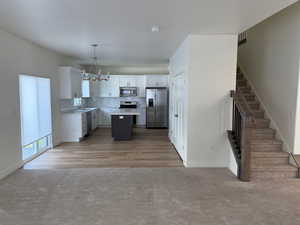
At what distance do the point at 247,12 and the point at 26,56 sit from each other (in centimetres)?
419

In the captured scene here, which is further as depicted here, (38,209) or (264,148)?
(264,148)

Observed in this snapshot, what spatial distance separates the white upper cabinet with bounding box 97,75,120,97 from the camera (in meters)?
8.61

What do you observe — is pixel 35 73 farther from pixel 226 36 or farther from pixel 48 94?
pixel 226 36

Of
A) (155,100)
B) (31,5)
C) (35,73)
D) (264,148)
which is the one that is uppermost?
(31,5)

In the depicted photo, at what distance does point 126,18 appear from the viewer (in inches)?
118

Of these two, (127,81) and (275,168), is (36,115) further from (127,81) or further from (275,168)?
(275,168)

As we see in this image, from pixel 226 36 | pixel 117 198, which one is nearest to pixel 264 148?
pixel 226 36

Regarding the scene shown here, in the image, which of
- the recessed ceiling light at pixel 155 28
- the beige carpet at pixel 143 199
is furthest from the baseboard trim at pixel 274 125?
the recessed ceiling light at pixel 155 28

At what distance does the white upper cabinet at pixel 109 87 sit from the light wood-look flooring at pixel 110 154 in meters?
2.53

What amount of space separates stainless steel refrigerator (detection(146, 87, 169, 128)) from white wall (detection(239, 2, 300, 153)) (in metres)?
3.92

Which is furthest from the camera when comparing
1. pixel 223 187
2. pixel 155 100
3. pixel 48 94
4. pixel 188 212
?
pixel 155 100

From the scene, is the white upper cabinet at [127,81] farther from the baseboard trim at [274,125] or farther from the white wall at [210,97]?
the white wall at [210,97]

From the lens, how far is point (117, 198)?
2.87m

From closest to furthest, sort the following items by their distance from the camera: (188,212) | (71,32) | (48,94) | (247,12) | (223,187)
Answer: (188,212), (247,12), (223,187), (71,32), (48,94)
